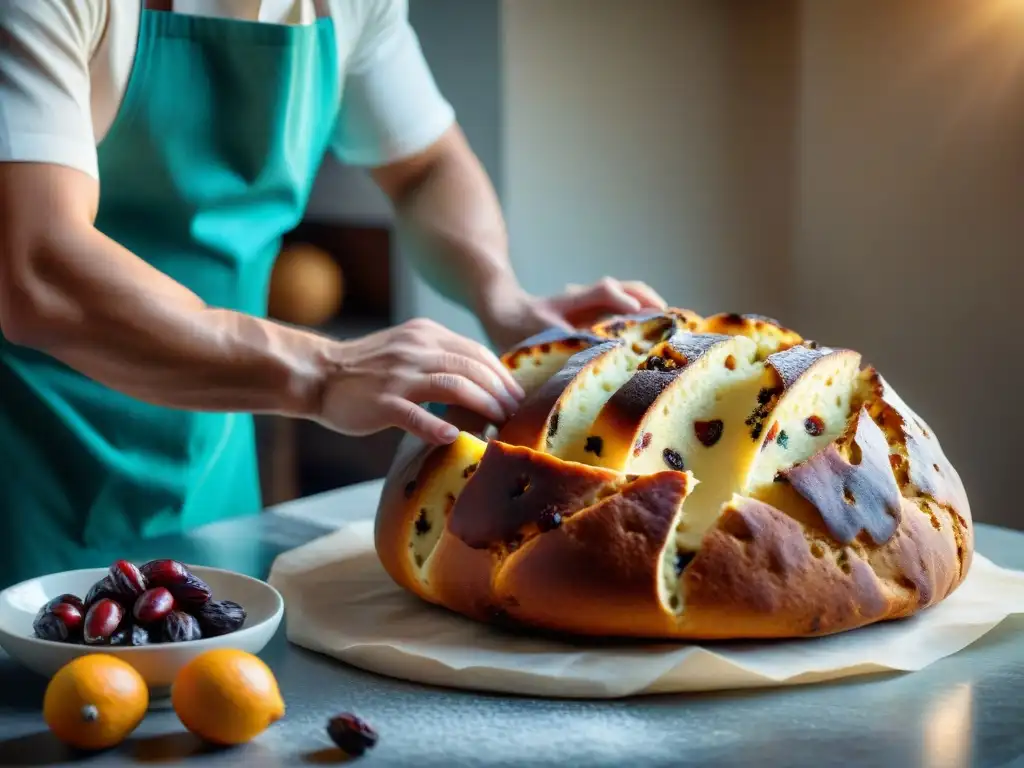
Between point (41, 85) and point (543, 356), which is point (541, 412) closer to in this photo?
point (543, 356)

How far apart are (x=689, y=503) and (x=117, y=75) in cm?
78

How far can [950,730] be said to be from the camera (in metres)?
0.84

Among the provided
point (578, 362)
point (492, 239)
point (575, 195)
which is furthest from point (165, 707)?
point (575, 195)

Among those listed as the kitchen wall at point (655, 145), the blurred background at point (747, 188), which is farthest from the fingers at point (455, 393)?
the kitchen wall at point (655, 145)

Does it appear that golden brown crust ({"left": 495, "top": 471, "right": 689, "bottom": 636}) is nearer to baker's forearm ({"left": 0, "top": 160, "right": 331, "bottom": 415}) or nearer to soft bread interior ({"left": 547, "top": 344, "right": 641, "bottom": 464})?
soft bread interior ({"left": 547, "top": 344, "right": 641, "bottom": 464})

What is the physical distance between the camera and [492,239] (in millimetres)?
1711

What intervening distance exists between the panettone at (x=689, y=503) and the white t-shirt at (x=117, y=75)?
47 cm

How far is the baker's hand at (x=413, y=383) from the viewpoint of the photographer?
1.11m

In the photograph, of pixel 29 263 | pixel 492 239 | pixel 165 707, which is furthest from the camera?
pixel 492 239

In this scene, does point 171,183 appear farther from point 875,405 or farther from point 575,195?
point 575,195

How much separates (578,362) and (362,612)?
0.30m

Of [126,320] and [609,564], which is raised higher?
[126,320]

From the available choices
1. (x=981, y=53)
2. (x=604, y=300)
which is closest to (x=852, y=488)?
(x=604, y=300)

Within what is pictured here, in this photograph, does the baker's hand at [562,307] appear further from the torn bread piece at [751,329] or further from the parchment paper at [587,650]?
the parchment paper at [587,650]
